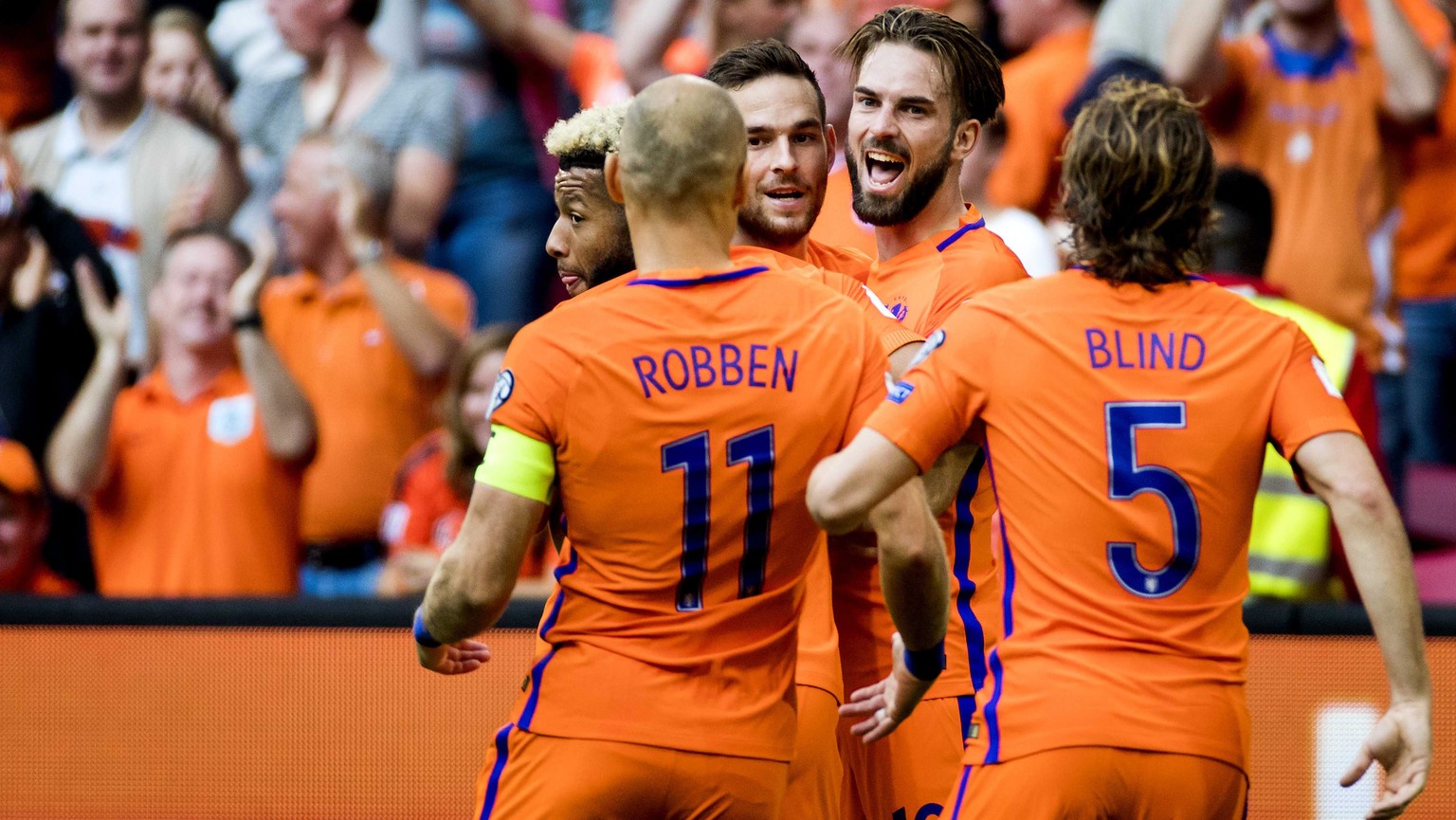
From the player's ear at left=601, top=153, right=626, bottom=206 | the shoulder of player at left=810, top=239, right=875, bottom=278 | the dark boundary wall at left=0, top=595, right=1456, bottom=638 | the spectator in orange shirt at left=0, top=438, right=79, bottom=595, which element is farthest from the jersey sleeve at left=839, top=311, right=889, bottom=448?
the spectator in orange shirt at left=0, top=438, right=79, bottom=595

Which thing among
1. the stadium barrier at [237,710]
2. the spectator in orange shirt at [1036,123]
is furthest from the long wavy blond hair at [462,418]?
the spectator in orange shirt at [1036,123]

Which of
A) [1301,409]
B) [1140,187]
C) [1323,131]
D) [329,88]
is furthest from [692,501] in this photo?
[329,88]

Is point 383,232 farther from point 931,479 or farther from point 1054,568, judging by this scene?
point 1054,568

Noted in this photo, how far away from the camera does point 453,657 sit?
389 centimetres

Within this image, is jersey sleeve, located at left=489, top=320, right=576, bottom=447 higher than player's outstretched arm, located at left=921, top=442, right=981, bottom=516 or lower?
higher

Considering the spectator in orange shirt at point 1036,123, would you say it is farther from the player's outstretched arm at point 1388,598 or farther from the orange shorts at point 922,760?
the player's outstretched arm at point 1388,598

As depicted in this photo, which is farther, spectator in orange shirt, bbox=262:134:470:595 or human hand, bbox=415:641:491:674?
spectator in orange shirt, bbox=262:134:470:595

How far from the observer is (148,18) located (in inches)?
358

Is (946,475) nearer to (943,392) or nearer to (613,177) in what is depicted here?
(943,392)

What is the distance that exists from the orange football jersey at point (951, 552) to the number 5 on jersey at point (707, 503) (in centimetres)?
89

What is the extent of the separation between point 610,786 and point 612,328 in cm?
88

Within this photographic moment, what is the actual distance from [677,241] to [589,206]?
374mm

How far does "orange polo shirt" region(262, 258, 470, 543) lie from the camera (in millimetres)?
7883

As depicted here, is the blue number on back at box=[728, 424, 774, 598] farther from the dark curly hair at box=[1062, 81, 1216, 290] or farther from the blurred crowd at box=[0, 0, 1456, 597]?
the blurred crowd at box=[0, 0, 1456, 597]
